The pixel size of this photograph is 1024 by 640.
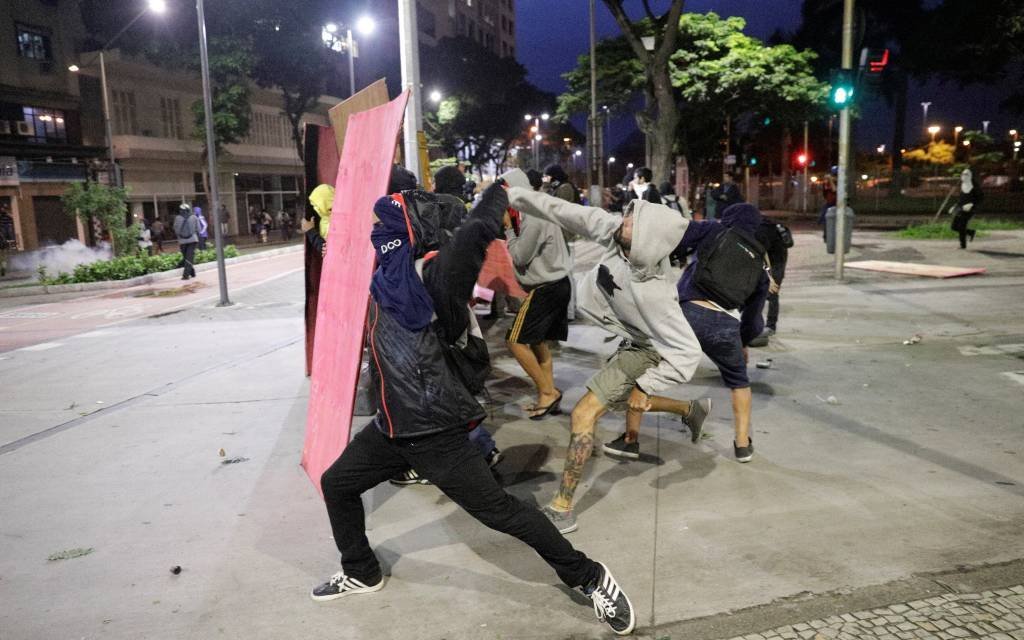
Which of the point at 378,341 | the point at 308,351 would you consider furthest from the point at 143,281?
the point at 378,341

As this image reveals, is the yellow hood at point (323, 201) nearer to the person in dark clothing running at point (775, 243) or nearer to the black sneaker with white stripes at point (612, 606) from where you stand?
the person in dark clothing running at point (775, 243)

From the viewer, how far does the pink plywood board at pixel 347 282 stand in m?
3.61

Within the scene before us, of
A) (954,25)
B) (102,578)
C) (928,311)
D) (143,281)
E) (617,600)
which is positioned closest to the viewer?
(617,600)

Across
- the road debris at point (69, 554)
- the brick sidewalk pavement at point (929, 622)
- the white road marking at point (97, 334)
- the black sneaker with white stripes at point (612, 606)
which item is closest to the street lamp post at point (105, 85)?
the white road marking at point (97, 334)

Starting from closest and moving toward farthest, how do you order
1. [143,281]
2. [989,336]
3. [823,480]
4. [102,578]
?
1. [102,578]
2. [823,480]
3. [989,336]
4. [143,281]

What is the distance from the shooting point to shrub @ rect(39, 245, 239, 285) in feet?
54.9

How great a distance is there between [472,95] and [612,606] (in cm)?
5060

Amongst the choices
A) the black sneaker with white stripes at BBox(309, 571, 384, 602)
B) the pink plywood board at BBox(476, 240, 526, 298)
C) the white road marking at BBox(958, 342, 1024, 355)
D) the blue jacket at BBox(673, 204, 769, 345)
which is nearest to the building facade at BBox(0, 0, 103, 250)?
the pink plywood board at BBox(476, 240, 526, 298)

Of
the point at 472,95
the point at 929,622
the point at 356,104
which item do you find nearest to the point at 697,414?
the point at 929,622

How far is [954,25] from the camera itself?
2973cm

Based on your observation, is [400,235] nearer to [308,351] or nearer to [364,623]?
[364,623]

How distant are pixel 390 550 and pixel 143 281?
1601cm

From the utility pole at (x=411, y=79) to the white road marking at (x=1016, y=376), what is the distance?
17.7 ft

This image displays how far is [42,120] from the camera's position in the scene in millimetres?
28234
